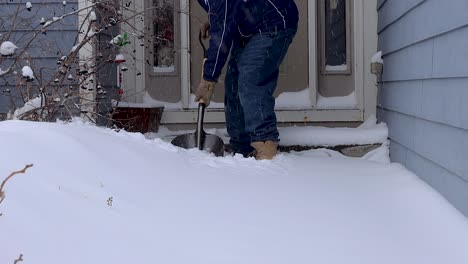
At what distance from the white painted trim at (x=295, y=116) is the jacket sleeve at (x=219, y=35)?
1.03 metres

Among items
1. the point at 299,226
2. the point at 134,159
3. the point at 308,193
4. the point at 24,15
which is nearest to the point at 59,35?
the point at 24,15

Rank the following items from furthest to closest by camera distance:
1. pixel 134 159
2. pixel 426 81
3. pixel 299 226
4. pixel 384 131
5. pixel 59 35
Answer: pixel 59 35, pixel 384 131, pixel 426 81, pixel 134 159, pixel 299 226

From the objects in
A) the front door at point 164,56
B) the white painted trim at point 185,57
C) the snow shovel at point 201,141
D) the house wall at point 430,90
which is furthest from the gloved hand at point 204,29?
the house wall at point 430,90

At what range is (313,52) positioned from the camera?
591 centimetres

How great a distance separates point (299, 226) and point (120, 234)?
0.87m

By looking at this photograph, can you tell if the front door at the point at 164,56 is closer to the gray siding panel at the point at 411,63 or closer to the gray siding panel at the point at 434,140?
the gray siding panel at the point at 411,63

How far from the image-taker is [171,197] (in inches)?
118

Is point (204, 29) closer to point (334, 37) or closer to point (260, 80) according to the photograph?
point (260, 80)

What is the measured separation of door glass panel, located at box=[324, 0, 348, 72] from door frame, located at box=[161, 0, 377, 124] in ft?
0.57

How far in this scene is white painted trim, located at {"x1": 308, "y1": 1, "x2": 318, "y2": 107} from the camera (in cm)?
591

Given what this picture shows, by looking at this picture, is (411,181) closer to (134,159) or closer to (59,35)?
(134,159)

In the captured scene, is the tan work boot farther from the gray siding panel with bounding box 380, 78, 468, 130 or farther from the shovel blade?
the gray siding panel with bounding box 380, 78, 468, 130

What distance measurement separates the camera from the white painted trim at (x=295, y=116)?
19.2 ft

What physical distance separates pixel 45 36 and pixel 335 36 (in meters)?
2.58
